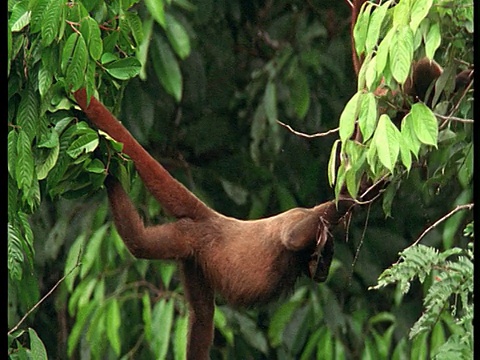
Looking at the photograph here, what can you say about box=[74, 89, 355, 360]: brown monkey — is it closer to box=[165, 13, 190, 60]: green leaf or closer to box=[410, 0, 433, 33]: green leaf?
box=[165, 13, 190, 60]: green leaf

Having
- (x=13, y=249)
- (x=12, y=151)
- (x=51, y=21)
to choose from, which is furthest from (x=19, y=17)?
(x=13, y=249)

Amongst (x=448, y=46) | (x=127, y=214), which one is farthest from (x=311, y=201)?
(x=448, y=46)

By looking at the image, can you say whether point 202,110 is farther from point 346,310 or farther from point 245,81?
point 346,310

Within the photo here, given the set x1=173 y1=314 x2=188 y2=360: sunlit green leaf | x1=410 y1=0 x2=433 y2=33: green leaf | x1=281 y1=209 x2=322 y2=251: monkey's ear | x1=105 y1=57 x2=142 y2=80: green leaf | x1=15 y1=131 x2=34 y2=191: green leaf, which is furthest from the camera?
x1=173 y1=314 x2=188 y2=360: sunlit green leaf

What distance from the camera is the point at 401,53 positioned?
1.20 metres

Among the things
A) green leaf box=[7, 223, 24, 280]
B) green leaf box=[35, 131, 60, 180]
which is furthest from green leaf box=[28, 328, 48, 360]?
green leaf box=[35, 131, 60, 180]

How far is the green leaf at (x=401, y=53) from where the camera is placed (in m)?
1.20

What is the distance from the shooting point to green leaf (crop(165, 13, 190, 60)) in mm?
1674

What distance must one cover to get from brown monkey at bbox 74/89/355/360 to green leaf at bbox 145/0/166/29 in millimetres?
221

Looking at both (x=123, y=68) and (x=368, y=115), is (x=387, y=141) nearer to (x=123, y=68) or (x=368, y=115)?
(x=368, y=115)

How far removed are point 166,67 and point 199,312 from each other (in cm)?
44

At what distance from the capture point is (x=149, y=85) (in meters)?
1.68

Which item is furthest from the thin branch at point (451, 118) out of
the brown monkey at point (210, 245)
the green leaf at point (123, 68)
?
the green leaf at point (123, 68)
